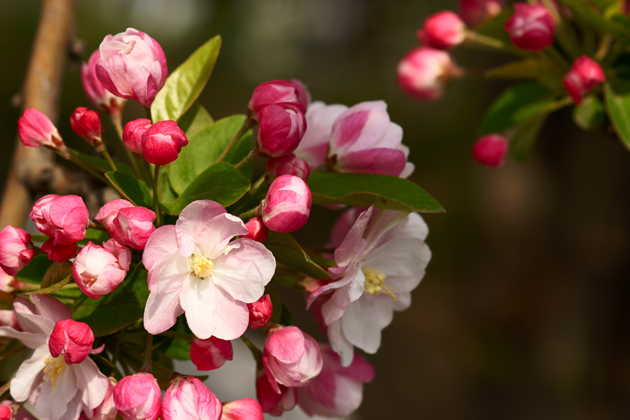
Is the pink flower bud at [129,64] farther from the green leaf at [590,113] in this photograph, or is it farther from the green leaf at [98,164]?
the green leaf at [590,113]

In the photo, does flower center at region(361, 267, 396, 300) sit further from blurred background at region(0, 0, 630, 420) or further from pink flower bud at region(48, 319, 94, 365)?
blurred background at region(0, 0, 630, 420)

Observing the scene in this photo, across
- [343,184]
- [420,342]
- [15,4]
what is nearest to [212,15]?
[15,4]

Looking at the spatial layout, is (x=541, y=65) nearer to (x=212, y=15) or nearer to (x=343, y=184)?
(x=343, y=184)

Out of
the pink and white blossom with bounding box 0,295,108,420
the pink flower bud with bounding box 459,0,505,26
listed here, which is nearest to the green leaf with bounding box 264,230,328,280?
the pink and white blossom with bounding box 0,295,108,420

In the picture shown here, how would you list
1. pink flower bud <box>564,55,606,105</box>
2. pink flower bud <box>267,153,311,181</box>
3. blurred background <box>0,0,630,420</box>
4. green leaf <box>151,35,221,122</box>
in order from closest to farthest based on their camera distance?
pink flower bud <box>267,153,311,181</box> < green leaf <box>151,35,221,122</box> < pink flower bud <box>564,55,606,105</box> < blurred background <box>0,0,630,420</box>

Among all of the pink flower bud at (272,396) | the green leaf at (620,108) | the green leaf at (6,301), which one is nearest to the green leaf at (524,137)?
the green leaf at (620,108)

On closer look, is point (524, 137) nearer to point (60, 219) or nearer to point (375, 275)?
point (375, 275)

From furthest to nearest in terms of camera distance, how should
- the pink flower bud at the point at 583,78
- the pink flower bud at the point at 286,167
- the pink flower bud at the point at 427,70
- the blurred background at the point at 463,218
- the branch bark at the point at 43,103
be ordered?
the blurred background at the point at 463,218
the pink flower bud at the point at 427,70
the branch bark at the point at 43,103
the pink flower bud at the point at 583,78
the pink flower bud at the point at 286,167
